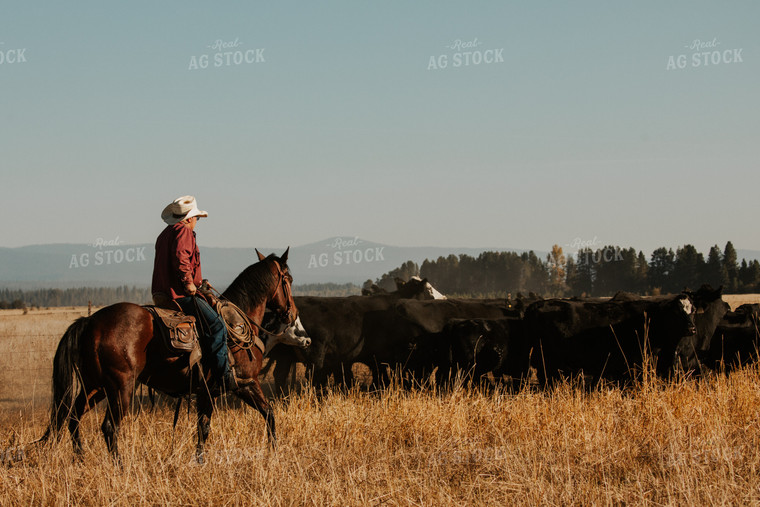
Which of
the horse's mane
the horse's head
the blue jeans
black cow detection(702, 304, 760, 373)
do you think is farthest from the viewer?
black cow detection(702, 304, 760, 373)

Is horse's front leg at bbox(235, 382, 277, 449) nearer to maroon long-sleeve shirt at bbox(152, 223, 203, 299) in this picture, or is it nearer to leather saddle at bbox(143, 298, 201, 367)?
leather saddle at bbox(143, 298, 201, 367)

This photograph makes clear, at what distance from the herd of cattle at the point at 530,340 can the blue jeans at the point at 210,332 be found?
4.97 meters

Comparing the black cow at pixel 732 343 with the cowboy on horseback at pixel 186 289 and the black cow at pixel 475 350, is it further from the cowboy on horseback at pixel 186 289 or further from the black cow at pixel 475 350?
the cowboy on horseback at pixel 186 289

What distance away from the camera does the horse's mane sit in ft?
27.4

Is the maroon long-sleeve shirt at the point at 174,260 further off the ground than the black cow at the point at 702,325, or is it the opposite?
the maroon long-sleeve shirt at the point at 174,260

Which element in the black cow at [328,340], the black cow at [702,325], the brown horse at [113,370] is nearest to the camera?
the brown horse at [113,370]

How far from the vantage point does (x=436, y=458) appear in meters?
6.93

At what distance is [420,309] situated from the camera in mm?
14789

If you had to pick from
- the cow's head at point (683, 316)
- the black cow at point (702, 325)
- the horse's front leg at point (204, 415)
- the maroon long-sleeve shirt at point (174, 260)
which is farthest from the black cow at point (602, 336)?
the maroon long-sleeve shirt at point (174, 260)

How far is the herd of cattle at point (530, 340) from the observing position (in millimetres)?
12898

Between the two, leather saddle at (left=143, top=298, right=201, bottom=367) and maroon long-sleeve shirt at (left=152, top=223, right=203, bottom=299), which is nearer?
leather saddle at (left=143, top=298, right=201, bottom=367)

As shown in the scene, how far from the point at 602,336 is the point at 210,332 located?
7.75 m

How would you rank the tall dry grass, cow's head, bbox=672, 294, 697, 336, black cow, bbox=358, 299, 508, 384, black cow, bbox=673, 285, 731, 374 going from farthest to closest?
black cow, bbox=358, 299, 508, 384, black cow, bbox=673, 285, 731, 374, cow's head, bbox=672, 294, 697, 336, the tall dry grass

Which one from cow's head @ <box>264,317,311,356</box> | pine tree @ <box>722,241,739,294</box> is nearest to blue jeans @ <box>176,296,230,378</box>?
cow's head @ <box>264,317,311,356</box>
